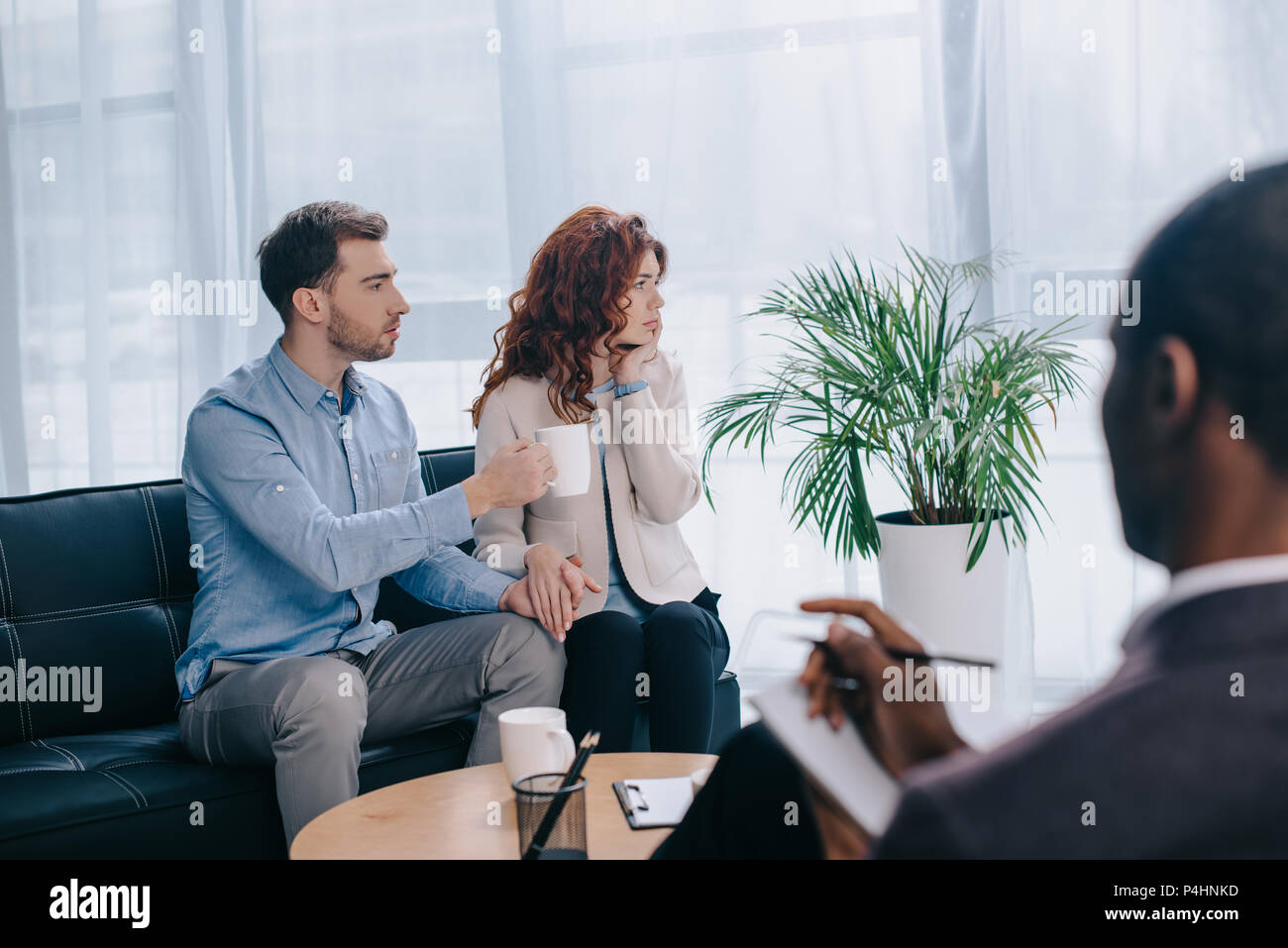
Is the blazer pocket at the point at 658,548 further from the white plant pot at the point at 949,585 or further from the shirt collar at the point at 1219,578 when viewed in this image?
the shirt collar at the point at 1219,578

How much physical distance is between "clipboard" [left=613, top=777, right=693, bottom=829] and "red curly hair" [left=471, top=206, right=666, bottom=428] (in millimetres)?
896

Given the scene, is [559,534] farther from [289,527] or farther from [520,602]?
[289,527]

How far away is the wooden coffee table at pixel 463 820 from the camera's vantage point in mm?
1061

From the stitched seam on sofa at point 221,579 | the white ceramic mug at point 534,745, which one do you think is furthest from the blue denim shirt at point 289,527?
the white ceramic mug at point 534,745

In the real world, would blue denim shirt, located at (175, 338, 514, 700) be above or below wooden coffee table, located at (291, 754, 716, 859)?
above

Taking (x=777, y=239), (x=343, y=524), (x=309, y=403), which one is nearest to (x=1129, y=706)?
(x=343, y=524)

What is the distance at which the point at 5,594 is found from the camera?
1741mm

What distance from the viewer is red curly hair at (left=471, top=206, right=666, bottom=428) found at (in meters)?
1.99

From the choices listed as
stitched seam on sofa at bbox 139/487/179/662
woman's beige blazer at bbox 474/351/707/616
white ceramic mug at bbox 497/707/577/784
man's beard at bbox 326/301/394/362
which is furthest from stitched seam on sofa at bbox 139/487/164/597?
white ceramic mug at bbox 497/707/577/784

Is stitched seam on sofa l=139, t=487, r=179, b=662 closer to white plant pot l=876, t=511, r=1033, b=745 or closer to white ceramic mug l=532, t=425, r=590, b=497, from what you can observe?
white ceramic mug l=532, t=425, r=590, b=497

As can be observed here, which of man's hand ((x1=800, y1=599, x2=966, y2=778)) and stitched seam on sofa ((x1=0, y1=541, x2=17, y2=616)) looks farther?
stitched seam on sofa ((x1=0, y1=541, x2=17, y2=616))

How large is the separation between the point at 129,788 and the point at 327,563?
1.36 ft

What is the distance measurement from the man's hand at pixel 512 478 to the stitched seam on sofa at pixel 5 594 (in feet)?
2.56

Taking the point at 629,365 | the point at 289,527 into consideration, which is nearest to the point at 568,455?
the point at 629,365
